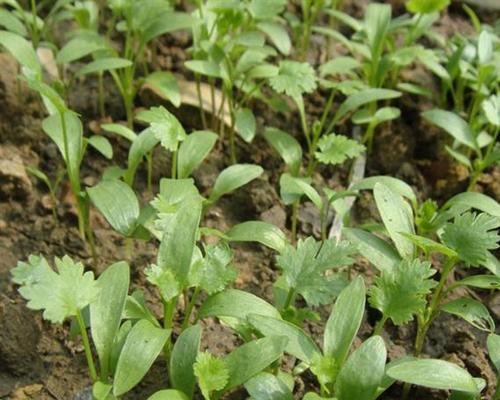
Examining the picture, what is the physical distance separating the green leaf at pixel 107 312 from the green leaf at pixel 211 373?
193mm

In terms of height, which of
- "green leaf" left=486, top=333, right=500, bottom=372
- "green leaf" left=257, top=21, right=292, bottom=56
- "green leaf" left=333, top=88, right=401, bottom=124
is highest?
"green leaf" left=257, top=21, right=292, bottom=56

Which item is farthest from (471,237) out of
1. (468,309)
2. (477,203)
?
(477,203)

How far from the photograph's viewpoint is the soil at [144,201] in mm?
1751

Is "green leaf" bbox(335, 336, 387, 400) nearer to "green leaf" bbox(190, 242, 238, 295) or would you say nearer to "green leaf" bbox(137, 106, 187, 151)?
"green leaf" bbox(190, 242, 238, 295)

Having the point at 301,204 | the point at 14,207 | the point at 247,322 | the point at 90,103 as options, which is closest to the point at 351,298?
the point at 247,322

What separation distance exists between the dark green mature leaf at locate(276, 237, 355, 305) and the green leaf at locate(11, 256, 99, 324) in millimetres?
398

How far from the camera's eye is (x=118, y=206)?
1.81 metres

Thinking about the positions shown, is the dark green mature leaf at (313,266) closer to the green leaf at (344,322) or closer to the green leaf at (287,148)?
the green leaf at (344,322)

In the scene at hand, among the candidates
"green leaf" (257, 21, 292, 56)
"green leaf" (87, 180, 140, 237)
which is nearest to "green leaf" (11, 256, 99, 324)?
"green leaf" (87, 180, 140, 237)

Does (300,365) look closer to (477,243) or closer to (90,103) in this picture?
(477,243)

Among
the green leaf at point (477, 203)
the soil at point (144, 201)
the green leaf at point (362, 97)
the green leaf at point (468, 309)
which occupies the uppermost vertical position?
the green leaf at point (362, 97)

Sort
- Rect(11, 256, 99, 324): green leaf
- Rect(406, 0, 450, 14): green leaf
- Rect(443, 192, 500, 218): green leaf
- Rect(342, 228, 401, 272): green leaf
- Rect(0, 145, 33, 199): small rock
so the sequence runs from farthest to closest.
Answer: Rect(406, 0, 450, 14): green leaf
Rect(0, 145, 33, 199): small rock
Rect(443, 192, 500, 218): green leaf
Rect(342, 228, 401, 272): green leaf
Rect(11, 256, 99, 324): green leaf

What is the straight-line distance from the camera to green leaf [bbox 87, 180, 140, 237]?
1.80 meters

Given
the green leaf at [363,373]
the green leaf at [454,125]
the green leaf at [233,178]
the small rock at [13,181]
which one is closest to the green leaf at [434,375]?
the green leaf at [363,373]
